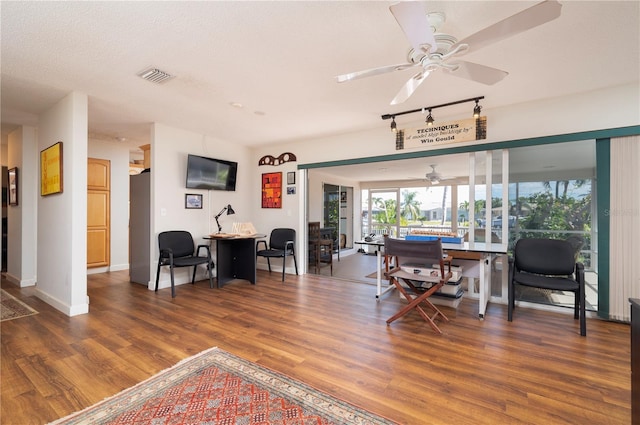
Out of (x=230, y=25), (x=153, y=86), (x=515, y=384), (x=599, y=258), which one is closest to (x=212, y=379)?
(x=515, y=384)

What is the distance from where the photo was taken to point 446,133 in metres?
4.12

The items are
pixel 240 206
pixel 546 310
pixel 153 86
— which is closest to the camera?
pixel 153 86

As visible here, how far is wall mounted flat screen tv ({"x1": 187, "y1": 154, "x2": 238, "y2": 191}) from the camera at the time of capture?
4.96m

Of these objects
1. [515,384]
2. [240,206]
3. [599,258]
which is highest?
[240,206]

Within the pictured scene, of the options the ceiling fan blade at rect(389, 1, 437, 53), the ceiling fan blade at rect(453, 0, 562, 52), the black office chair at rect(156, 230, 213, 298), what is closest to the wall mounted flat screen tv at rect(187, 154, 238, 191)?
the black office chair at rect(156, 230, 213, 298)

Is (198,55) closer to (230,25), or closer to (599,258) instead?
(230,25)

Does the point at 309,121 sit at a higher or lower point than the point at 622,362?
higher

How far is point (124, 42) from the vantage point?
93.2 inches

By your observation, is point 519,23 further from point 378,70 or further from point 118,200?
point 118,200

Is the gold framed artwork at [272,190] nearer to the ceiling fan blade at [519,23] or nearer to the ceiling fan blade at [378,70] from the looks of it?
the ceiling fan blade at [378,70]

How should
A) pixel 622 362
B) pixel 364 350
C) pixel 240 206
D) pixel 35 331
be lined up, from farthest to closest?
pixel 240 206 → pixel 35 331 → pixel 364 350 → pixel 622 362

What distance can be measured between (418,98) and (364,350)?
2.84 meters

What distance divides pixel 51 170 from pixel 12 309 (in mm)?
1717

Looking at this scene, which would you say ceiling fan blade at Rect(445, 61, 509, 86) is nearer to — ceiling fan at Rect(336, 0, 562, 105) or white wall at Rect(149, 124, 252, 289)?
ceiling fan at Rect(336, 0, 562, 105)
